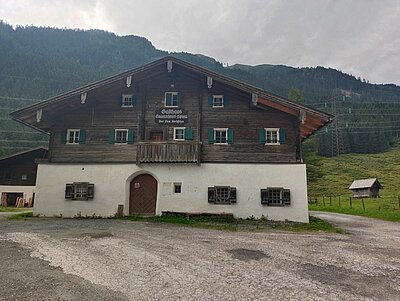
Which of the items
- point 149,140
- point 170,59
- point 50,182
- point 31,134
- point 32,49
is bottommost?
point 50,182

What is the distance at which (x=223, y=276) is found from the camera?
20.7ft

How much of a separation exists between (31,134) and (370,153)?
87.0 m

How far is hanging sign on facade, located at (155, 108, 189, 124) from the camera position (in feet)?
59.1

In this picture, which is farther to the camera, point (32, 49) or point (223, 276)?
point (32, 49)

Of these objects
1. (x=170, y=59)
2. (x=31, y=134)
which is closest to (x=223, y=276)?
(x=170, y=59)

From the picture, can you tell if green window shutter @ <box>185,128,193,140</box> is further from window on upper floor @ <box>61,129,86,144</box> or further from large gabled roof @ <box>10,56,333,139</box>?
window on upper floor @ <box>61,129,86,144</box>

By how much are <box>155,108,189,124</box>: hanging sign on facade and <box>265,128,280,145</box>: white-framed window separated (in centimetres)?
432

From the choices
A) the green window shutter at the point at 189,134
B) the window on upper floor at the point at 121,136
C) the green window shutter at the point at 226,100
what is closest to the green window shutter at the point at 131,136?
the window on upper floor at the point at 121,136

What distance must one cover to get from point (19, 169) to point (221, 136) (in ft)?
92.6

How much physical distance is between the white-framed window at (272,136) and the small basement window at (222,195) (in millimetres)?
3110

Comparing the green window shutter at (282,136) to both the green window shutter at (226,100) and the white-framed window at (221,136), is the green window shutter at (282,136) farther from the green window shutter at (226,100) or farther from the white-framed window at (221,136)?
the green window shutter at (226,100)

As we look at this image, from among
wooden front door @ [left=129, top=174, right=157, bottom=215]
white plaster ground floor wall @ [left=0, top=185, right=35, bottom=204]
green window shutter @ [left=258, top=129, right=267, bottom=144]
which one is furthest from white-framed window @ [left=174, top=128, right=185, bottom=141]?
white plaster ground floor wall @ [left=0, top=185, right=35, bottom=204]

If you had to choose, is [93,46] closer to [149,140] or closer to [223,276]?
[149,140]

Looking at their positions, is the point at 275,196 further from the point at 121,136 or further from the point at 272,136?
the point at 121,136
